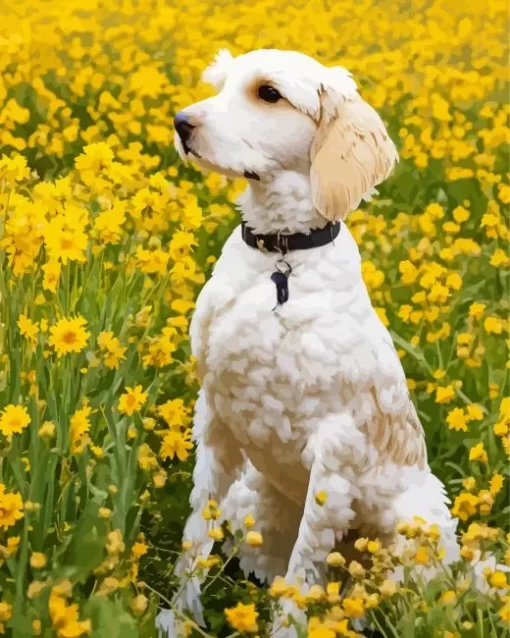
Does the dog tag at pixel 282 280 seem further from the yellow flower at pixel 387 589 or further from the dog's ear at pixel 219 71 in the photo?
the yellow flower at pixel 387 589

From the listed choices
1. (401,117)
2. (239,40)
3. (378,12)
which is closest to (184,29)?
(239,40)

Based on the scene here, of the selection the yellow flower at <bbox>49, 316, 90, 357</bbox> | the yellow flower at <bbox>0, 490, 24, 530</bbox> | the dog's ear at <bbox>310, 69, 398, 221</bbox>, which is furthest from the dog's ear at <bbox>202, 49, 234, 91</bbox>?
the yellow flower at <bbox>0, 490, 24, 530</bbox>

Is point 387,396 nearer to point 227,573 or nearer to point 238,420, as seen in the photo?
point 238,420

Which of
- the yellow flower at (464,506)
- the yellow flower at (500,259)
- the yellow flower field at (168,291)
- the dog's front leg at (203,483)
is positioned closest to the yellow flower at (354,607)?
the yellow flower field at (168,291)

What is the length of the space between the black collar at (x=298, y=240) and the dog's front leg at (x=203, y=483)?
459 mm

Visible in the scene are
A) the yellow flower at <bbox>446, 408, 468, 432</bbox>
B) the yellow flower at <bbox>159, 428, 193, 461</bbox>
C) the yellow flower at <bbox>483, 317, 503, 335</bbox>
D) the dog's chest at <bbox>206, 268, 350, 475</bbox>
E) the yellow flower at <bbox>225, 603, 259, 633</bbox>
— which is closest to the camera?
the yellow flower at <bbox>225, 603, 259, 633</bbox>

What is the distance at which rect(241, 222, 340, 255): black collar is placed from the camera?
2.40m

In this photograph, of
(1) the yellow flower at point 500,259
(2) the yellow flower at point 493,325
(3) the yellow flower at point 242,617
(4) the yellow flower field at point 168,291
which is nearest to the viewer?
(3) the yellow flower at point 242,617

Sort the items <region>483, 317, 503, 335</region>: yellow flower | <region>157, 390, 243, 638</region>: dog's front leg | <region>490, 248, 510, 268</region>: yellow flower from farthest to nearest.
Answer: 1. <region>490, 248, 510, 268</region>: yellow flower
2. <region>483, 317, 503, 335</region>: yellow flower
3. <region>157, 390, 243, 638</region>: dog's front leg

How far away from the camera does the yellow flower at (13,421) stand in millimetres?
2283

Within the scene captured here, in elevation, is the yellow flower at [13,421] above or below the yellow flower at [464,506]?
above

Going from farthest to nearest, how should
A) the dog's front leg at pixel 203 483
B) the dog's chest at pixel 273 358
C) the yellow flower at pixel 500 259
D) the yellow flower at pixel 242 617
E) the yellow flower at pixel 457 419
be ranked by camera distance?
the yellow flower at pixel 500 259 < the yellow flower at pixel 457 419 < the dog's front leg at pixel 203 483 < the dog's chest at pixel 273 358 < the yellow flower at pixel 242 617

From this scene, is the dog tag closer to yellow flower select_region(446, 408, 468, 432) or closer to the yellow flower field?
the yellow flower field

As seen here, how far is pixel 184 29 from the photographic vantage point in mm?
3869
